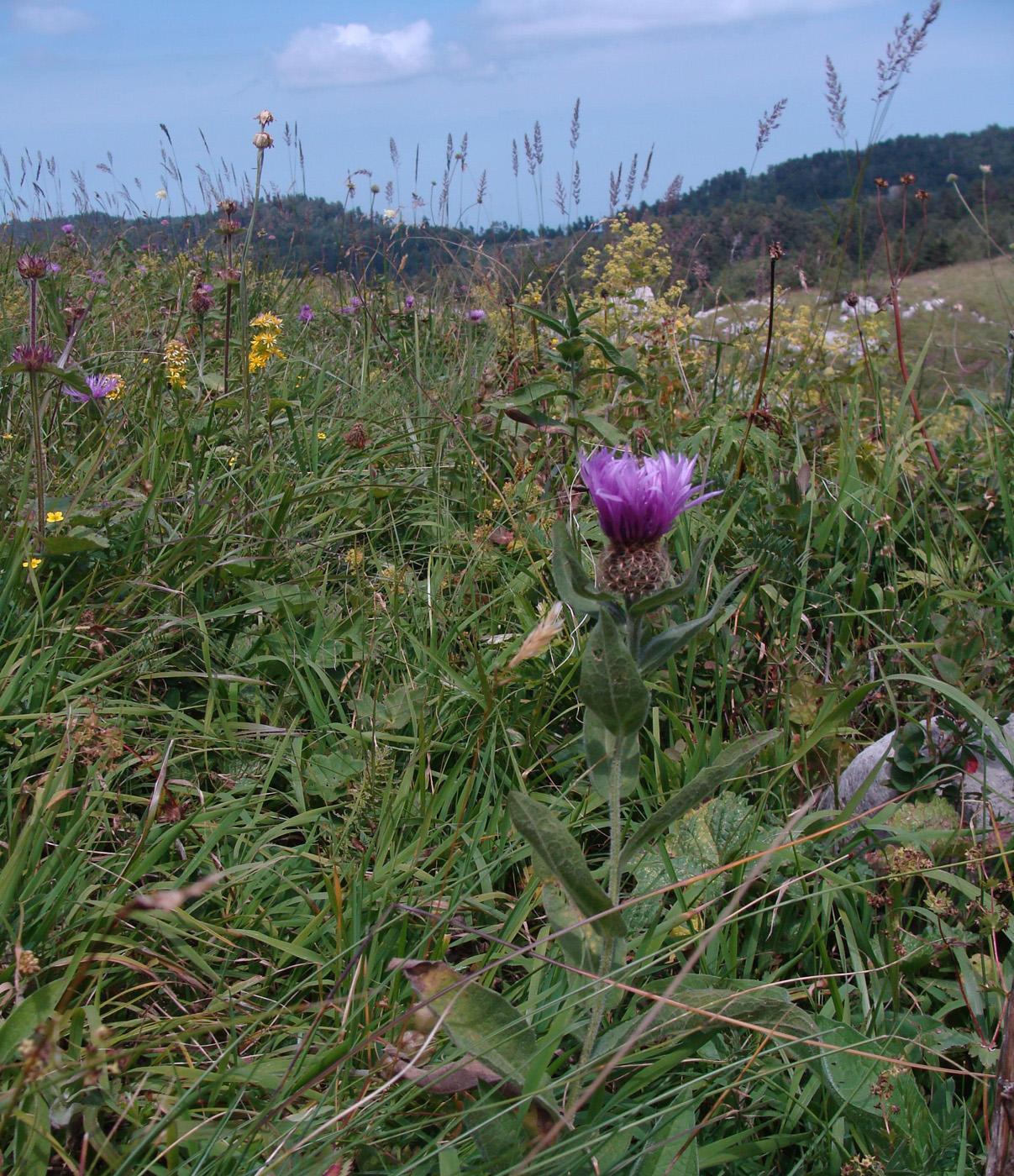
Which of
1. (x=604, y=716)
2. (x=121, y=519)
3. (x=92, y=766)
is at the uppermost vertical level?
(x=121, y=519)

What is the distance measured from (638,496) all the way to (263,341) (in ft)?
7.06

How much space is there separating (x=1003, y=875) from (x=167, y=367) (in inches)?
103

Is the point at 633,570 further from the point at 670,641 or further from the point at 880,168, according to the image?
the point at 880,168

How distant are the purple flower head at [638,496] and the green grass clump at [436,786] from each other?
44 cm

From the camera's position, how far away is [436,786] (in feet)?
5.83

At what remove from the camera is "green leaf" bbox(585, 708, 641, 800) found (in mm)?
1192

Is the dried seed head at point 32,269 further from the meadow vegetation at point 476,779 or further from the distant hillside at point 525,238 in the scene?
the distant hillside at point 525,238

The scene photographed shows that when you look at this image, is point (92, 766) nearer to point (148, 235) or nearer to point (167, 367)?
point (167, 367)

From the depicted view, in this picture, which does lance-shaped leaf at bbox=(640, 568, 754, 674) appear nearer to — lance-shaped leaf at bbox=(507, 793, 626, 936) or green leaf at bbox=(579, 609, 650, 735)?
green leaf at bbox=(579, 609, 650, 735)

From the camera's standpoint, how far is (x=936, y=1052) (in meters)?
1.27

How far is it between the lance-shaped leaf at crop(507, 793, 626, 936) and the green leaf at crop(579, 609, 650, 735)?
0.14 meters

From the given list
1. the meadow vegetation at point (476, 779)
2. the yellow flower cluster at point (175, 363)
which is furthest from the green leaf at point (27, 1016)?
the yellow flower cluster at point (175, 363)

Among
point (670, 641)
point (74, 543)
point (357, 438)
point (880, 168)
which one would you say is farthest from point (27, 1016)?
point (880, 168)

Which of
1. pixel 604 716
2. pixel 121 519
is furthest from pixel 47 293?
pixel 604 716
